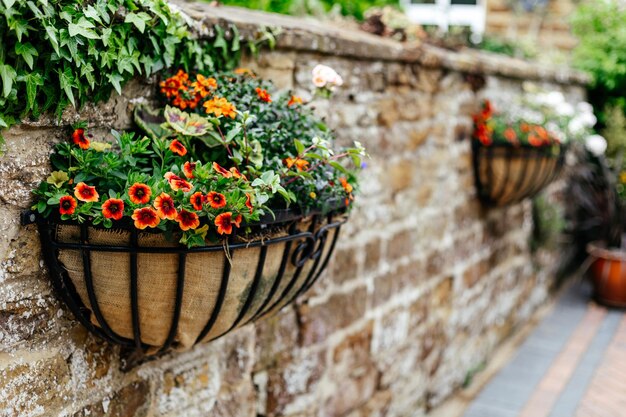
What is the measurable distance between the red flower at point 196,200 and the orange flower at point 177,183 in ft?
0.11

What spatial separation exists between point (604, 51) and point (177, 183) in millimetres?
5831

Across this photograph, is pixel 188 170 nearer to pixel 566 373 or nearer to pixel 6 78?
pixel 6 78

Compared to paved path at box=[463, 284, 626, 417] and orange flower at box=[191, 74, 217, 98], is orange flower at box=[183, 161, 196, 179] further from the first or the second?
paved path at box=[463, 284, 626, 417]

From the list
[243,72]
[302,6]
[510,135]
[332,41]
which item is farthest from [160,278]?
[302,6]

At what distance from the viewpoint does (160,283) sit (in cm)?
159

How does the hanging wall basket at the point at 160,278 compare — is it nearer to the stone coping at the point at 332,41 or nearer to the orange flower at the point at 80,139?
the orange flower at the point at 80,139

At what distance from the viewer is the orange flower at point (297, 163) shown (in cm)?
182

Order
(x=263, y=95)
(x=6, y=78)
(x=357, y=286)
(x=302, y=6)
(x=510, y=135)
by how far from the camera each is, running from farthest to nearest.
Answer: (x=302, y=6), (x=510, y=135), (x=357, y=286), (x=263, y=95), (x=6, y=78)

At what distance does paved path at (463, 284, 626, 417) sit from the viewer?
3.96 m

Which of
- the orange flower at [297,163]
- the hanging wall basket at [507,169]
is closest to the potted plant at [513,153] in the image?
the hanging wall basket at [507,169]

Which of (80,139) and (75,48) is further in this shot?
(80,139)

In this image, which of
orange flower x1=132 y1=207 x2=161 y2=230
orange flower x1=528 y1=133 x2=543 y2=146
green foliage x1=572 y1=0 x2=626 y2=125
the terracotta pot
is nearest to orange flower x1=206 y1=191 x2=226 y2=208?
orange flower x1=132 y1=207 x2=161 y2=230

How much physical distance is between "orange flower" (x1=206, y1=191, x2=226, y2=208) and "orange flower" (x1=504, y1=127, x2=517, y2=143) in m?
2.74

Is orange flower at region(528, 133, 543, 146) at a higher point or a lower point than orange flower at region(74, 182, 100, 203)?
higher
